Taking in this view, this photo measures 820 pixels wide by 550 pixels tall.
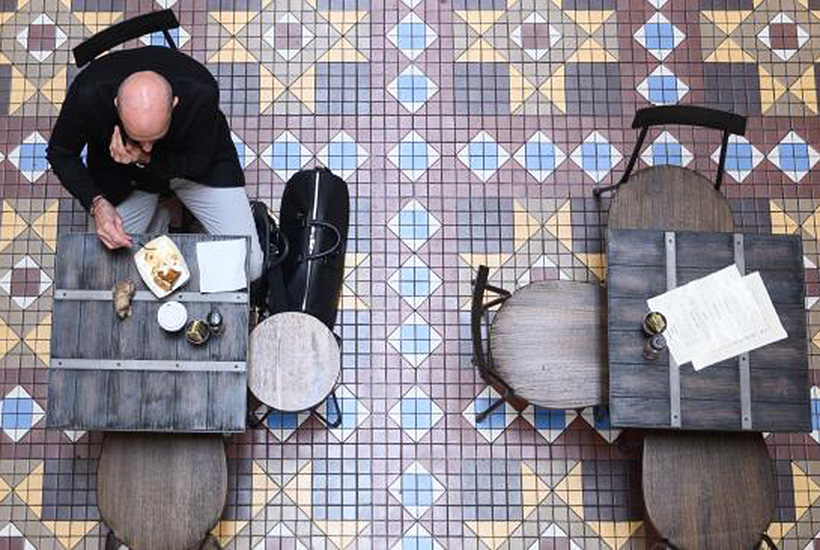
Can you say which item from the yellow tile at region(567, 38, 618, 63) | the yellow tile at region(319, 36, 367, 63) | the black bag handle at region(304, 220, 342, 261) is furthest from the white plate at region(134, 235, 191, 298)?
the yellow tile at region(567, 38, 618, 63)

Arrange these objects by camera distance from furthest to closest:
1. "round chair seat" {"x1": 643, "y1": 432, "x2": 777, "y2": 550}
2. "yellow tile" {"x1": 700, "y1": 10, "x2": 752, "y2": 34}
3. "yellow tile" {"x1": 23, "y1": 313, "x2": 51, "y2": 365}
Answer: "yellow tile" {"x1": 700, "y1": 10, "x2": 752, "y2": 34}, "yellow tile" {"x1": 23, "y1": 313, "x2": 51, "y2": 365}, "round chair seat" {"x1": 643, "y1": 432, "x2": 777, "y2": 550}

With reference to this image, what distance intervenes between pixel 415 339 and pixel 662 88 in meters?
1.99

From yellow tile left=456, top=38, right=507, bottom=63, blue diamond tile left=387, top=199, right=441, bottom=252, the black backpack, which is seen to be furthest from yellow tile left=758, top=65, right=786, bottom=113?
the black backpack

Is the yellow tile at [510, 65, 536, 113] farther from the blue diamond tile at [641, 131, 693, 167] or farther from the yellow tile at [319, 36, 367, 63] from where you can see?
the yellow tile at [319, 36, 367, 63]

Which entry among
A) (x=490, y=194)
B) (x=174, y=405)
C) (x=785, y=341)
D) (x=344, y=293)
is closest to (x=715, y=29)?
(x=490, y=194)

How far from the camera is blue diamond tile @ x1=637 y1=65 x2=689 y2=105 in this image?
5320 mm

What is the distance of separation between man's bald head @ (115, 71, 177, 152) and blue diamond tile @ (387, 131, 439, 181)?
159 centimetres

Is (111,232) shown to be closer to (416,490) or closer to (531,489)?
(416,490)

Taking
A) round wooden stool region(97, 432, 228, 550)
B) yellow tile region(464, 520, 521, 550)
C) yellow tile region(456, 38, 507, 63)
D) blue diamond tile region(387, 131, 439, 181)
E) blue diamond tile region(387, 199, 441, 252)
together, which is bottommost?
yellow tile region(464, 520, 521, 550)

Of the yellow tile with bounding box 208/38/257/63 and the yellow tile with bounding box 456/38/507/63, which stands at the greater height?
the yellow tile with bounding box 456/38/507/63

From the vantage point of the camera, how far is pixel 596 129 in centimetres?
527

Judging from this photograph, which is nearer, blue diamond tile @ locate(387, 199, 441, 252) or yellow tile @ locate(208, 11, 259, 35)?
blue diamond tile @ locate(387, 199, 441, 252)

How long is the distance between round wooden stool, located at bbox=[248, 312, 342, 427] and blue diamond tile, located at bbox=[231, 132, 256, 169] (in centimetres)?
117

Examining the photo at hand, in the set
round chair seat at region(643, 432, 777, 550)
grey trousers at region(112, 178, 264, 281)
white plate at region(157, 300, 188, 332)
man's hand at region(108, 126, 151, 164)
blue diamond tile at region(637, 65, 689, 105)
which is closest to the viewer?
white plate at region(157, 300, 188, 332)
